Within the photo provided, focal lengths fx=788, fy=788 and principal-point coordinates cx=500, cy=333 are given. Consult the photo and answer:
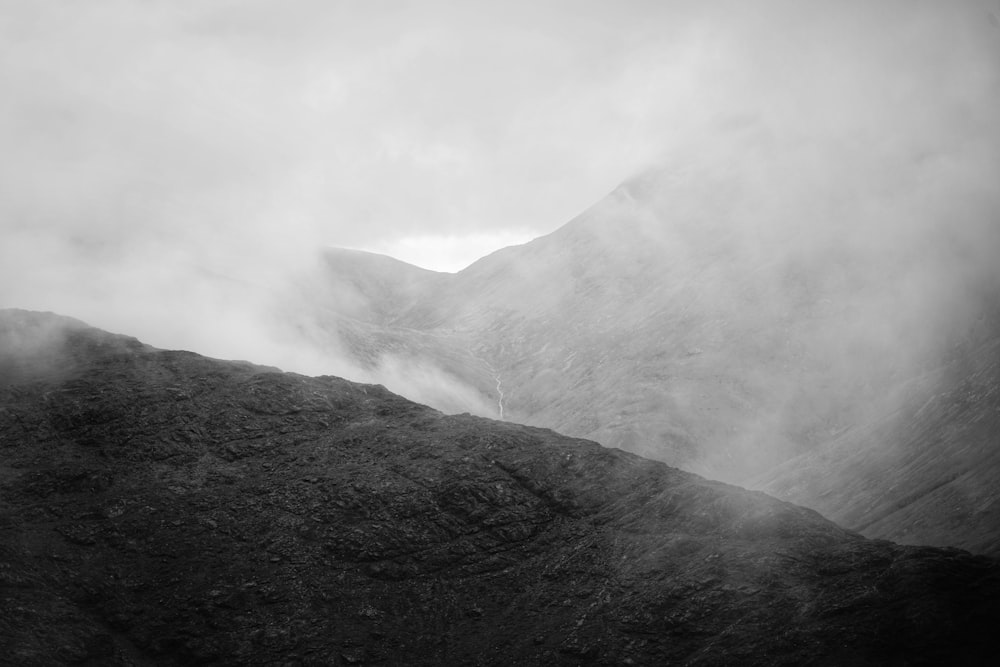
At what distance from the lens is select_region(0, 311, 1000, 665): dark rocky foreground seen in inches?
2196

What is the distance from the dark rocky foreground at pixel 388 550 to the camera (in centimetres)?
5578

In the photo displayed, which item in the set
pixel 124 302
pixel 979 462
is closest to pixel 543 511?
pixel 979 462

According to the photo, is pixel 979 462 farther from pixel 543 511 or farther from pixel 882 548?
pixel 543 511

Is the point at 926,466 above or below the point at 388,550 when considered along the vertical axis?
above

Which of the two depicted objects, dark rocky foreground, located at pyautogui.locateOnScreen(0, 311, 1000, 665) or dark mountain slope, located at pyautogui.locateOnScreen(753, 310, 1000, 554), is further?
dark mountain slope, located at pyautogui.locateOnScreen(753, 310, 1000, 554)

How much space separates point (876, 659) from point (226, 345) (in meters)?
167

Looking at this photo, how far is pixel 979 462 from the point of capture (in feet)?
375

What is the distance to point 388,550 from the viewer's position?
2692 inches

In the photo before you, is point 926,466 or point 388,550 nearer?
point 388,550

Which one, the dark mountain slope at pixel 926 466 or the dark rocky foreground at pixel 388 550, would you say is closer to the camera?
the dark rocky foreground at pixel 388 550

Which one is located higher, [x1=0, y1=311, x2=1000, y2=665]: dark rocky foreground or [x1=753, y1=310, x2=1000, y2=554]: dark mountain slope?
[x1=753, y1=310, x2=1000, y2=554]: dark mountain slope

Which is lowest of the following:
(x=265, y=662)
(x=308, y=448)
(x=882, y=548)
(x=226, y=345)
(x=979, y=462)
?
(x=265, y=662)

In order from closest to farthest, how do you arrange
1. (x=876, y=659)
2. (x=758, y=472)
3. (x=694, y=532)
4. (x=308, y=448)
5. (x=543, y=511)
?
1. (x=876, y=659)
2. (x=694, y=532)
3. (x=543, y=511)
4. (x=308, y=448)
5. (x=758, y=472)

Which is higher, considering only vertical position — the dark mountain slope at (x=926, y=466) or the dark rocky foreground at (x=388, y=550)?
the dark mountain slope at (x=926, y=466)
